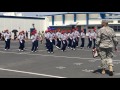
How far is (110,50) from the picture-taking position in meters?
10.3

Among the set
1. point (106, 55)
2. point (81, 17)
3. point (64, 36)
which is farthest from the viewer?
point (81, 17)

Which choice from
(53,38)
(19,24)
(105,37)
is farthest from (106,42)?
(19,24)

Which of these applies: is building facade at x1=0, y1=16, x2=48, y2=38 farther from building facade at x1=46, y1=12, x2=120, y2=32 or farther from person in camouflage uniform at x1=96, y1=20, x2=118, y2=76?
person in camouflage uniform at x1=96, y1=20, x2=118, y2=76

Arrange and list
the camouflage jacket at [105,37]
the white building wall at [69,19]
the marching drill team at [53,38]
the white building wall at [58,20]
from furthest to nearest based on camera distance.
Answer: the white building wall at [58,20]
the white building wall at [69,19]
the marching drill team at [53,38]
the camouflage jacket at [105,37]

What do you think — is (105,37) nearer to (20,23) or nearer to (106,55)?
(106,55)

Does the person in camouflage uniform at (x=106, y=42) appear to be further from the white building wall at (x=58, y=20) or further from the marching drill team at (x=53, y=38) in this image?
the white building wall at (x=58, y=20)

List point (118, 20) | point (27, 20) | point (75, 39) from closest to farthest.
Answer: point (75, 39) → point (27, 20) → point (118, 20)

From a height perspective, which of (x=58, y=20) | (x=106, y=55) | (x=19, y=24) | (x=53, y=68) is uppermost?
(x=58, y=20)

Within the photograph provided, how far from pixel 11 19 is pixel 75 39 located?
30.2 m


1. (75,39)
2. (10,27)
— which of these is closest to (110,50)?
(75,39)

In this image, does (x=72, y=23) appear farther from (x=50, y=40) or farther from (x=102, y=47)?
(x=102, y=47)

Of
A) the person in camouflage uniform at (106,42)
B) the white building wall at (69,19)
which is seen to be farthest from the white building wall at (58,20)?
the person in camouflage uniform at (106,42)

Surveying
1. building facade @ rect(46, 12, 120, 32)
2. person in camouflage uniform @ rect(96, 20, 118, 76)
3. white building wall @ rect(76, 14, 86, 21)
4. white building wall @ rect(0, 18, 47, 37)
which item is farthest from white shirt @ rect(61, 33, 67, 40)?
white building wall @ rect(76, 14, 86, 21)

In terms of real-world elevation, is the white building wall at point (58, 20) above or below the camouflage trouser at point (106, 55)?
A: above
